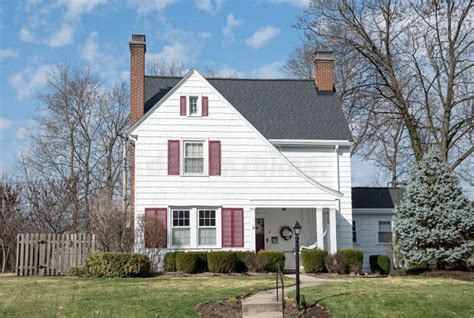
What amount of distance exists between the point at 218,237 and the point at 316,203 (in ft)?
12.5

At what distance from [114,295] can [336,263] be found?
9.26 m

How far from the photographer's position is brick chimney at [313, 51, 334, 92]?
27.7 meters

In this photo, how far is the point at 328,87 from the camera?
27.7m

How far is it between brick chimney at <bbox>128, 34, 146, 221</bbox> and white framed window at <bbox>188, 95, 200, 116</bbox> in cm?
217

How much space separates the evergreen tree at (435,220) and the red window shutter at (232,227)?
5636 mm

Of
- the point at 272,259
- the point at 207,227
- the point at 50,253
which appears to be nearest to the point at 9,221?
the point at 50,253

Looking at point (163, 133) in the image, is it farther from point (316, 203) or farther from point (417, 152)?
point (417, 152)

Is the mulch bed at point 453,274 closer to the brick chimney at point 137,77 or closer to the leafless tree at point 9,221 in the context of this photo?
the brick chimney at point 137,77

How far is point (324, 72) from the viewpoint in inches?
1093

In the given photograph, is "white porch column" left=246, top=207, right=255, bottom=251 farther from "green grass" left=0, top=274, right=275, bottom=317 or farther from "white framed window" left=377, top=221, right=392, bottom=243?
"white framed window" left=377, top=221, right=392, bottom=243

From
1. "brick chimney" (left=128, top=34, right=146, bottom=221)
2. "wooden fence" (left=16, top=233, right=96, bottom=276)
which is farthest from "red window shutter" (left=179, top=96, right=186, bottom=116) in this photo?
"wooden fence" (left=16, top=233, right=96, bottom=276)

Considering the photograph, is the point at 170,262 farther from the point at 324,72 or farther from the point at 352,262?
the point at 324,72

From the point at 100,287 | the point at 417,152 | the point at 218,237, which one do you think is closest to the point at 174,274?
the point at 218,237

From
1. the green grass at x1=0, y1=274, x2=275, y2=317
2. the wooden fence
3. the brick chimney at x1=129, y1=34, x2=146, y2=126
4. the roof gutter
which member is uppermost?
the brick chimney at x1=129, y1=34, x2=146, y2=126
